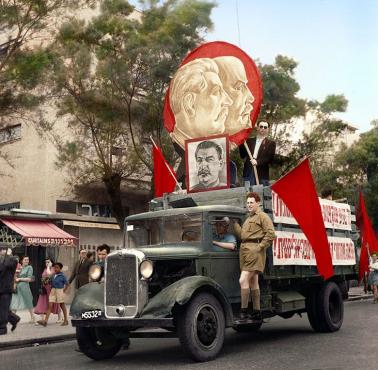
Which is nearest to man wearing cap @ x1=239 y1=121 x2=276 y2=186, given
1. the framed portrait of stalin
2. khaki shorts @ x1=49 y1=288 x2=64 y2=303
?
the framed portrait of stalin

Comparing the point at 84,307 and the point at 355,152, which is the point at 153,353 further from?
the point at 355,152

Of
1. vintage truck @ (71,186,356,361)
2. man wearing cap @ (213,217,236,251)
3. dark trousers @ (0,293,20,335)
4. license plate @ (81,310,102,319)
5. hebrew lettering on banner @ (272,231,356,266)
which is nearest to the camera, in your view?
vintage truck @ (71,186,356,361)

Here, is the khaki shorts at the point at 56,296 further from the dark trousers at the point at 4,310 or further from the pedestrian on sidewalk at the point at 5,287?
the dark trousers at the point at 4,310

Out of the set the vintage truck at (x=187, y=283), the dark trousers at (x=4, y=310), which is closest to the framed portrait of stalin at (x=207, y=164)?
the vintage truck at (x=187, y=283)

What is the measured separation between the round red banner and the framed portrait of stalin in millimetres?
1197

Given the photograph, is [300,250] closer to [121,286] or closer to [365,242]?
[121,286]

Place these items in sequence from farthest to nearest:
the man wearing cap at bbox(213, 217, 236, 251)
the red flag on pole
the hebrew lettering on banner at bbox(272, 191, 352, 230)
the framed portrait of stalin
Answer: the red flag on pole, the framed portrait of stalin, the hebrew lettering on banner at bbox(272, 191, 352, 230), the man wearing cap at bbox(213, 217, 236, 251)

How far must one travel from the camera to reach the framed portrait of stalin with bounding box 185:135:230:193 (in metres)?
10.8

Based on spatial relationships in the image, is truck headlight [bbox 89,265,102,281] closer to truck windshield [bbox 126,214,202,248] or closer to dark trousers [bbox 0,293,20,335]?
truck windshield [bbox 126,214,202,248]

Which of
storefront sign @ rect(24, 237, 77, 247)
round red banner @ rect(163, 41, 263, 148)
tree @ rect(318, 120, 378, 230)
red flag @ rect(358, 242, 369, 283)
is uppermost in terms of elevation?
tree @ rect(318, 120, 378, 230)

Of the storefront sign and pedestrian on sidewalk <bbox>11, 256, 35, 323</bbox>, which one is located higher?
the storefront sign

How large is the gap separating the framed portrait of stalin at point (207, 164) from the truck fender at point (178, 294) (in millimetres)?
2661

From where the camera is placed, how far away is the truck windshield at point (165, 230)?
912cm

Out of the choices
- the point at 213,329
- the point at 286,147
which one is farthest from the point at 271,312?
the point at 286,147
